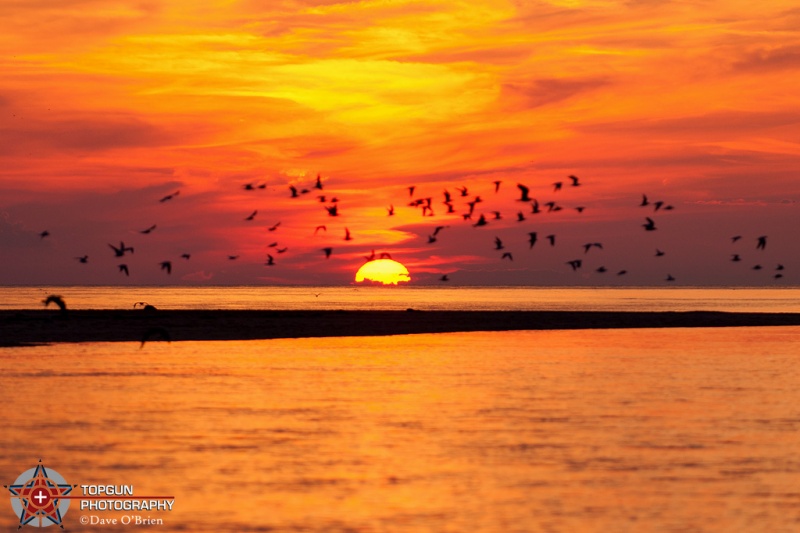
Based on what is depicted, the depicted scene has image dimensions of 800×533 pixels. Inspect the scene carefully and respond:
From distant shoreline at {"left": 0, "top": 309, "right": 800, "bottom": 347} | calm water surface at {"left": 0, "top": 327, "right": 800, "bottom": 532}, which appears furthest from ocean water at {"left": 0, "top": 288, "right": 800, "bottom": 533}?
distant shoreline at {"left": 0, "top": 309, "right": 800, "bottom": 347}

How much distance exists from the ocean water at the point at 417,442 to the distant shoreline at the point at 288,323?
20.6 metres

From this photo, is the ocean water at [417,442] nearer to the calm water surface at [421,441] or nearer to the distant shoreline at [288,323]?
the calm water surface at [421,441]

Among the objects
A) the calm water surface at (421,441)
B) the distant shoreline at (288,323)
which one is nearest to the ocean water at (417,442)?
the calm water surface at (421,441)

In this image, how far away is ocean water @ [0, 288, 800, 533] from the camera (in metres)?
20.8

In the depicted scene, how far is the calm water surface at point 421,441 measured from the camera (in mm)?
20855

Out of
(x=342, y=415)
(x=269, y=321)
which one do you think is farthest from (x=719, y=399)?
(x=269, y=321)

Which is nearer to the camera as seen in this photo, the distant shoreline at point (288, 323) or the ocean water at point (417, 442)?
the ocean water at point (417, 442)

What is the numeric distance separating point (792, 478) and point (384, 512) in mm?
9365

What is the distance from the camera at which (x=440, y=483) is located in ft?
76.7

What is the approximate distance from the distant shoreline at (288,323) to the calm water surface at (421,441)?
2033 centimetres

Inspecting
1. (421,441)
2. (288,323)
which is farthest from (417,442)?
(288,323)

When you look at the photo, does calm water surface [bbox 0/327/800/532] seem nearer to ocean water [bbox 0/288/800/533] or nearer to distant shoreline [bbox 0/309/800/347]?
ocean water [bbox 0/288/800/533]

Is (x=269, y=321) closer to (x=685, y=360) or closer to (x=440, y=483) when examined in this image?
(x=685, y=360)

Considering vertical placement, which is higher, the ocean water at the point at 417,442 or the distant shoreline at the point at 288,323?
the distant shoreline at the point at 288,323
